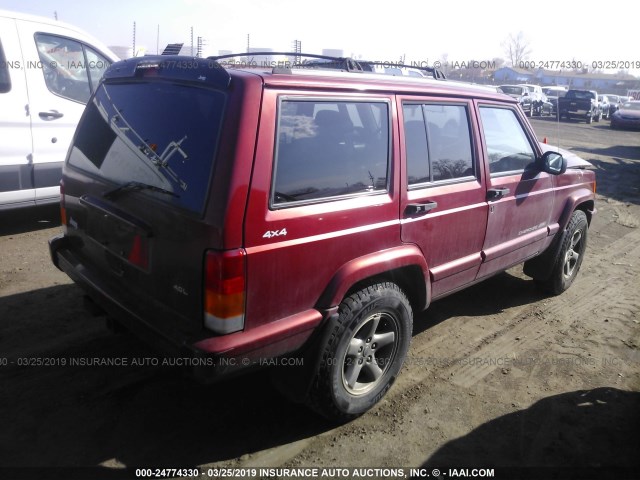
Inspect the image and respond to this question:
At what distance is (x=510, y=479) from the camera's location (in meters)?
2.72

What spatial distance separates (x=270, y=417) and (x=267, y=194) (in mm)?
1421

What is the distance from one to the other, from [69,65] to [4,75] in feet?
2.46

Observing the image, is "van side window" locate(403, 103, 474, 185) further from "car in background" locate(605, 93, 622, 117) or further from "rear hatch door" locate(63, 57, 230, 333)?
"car in background" locate(605, 93, 622, 117)

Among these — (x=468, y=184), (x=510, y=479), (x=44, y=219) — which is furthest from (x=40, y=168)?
(x=510, y=479)

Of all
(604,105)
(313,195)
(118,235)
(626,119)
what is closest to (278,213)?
(313,195)

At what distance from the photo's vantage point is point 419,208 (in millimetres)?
3162

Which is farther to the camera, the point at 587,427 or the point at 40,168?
the point at 40,168

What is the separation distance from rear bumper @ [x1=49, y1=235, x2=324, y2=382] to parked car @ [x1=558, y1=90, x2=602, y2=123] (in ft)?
102

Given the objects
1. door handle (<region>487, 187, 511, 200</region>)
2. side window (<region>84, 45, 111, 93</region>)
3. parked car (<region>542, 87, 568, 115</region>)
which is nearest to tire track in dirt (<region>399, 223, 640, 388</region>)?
door handle (<region>487, 187, 511, 200</region>)

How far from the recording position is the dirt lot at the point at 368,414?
9.16 feet

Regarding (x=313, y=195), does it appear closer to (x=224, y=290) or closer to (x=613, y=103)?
(x=224, y=290)

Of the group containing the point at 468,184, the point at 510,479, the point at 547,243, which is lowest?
the point at 510,479

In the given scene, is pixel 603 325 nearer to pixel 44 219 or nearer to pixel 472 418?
pixel 472 418

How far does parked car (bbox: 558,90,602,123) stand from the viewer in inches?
1142
